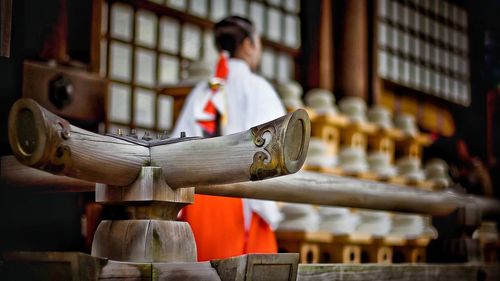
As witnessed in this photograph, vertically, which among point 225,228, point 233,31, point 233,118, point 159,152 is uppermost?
point 233,31

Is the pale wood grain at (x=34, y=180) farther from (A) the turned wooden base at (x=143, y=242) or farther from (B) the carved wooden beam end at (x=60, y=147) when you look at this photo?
(B) the carved wooden beam end at (x=60, y=147)

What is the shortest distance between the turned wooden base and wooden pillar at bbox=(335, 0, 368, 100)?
565cm

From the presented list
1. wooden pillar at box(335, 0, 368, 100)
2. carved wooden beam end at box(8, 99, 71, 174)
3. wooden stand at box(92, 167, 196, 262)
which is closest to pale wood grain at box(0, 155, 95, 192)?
wooden stand at box(92, 167, 196, 262)

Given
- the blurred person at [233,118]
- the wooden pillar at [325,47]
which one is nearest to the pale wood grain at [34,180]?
the blurred person at [233,118]

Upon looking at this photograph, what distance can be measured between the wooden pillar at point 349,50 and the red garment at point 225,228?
378 cm

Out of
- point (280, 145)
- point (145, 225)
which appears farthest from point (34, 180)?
point (280, 145)

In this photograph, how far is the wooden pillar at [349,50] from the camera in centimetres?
818

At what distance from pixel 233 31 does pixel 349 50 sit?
3409 millimetres

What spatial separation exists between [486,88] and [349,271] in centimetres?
792

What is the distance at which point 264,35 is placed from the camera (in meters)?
7.94

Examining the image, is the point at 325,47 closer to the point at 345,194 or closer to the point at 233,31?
the point at 233,31

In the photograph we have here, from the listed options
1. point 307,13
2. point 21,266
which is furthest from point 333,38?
point 21,266

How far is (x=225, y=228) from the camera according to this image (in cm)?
451

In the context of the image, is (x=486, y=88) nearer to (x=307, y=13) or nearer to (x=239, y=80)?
(x=307, y=13)
